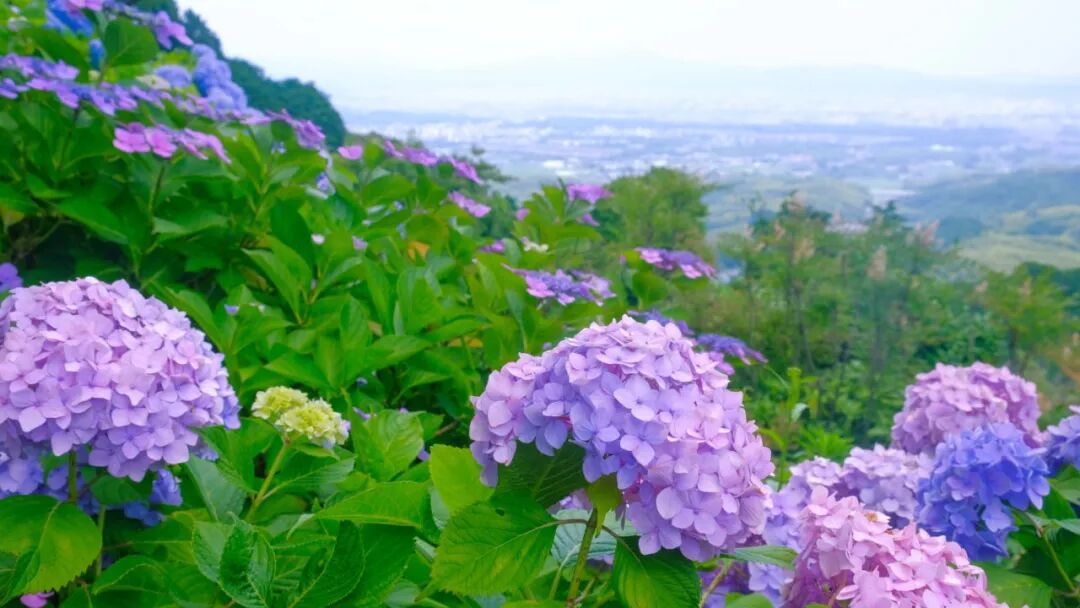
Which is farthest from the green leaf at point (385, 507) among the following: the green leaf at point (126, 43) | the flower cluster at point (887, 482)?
the green leaf at point (126, 43)

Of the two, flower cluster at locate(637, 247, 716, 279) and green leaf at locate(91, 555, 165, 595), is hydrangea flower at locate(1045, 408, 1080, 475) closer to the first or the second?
flower cluster at locate(637, 247, 716, 279)

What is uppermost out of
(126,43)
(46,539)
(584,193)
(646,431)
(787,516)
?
(126,43)

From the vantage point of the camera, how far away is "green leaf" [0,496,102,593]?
0.81 meters

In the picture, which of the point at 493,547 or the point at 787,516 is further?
the point at 787,516

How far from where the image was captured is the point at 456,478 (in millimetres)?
751

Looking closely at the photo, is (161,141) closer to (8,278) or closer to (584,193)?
(8,278)

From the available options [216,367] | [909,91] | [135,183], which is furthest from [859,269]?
[216,367]

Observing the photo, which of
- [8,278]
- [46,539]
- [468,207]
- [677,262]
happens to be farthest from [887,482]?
[8,278]

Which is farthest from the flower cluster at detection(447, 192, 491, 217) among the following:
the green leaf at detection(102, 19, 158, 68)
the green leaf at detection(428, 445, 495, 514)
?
the green leaf at detection(428, 445, 495, 514)

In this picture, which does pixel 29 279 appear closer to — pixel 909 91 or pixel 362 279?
pixel 362 279

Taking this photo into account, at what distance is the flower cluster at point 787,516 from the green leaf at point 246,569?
0.51 metres

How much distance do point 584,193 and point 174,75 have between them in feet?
4.09

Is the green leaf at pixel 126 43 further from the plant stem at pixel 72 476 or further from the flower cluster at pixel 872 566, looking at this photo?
the flower cluster at pixel 872 566

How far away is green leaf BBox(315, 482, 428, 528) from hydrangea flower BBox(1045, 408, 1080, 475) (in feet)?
2.93
